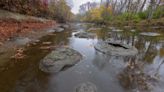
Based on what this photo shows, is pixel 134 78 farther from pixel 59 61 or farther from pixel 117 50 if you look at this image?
pixel 117 50

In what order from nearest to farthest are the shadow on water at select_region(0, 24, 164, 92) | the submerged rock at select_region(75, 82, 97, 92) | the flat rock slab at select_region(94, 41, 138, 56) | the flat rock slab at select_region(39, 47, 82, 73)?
the submerged rock at select_region(75, 82, 97, 92)
the shadow on water at select_region(0, 24, 164, 92)
the flat rock slab at select_region(39, 47, 82, 73)
the flat rock slab at select_region(94, 41, 138, 56)

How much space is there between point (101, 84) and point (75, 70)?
1332 millimetres

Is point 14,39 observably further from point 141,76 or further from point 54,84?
point 141,76

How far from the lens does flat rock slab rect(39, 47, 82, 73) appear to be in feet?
18.6

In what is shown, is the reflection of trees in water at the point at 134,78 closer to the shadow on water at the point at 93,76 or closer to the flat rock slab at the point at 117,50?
the shadow on water at the point at 93,76

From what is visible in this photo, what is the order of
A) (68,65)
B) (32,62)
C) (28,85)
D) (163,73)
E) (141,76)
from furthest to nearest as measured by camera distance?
(32,62) < (68,65) < (163,73) < (141,76) < (28,85)

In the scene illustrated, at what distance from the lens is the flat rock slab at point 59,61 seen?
224 inches

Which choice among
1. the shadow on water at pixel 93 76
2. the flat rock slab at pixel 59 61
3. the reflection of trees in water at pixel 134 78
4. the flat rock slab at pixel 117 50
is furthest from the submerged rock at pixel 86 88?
the flat rock slab at pixel 117 50

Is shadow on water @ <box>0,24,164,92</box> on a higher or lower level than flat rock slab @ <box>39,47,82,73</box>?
lower

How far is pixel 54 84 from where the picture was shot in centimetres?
474

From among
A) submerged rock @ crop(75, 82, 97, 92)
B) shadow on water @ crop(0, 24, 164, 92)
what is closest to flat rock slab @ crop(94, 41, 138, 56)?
shadow on water @ crop(0, 24, 164, 92)

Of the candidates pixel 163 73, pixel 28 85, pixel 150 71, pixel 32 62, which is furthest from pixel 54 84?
pixel 163 73

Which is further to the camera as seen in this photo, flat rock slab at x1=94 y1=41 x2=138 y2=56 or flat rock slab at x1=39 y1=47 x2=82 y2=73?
flat rock slab at x1=94 y1=41 x2=138 y2=56

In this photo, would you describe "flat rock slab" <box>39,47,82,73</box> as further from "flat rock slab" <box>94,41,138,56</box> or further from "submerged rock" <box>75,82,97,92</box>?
"flat rock slab" <box>94,41,138,56</box>
